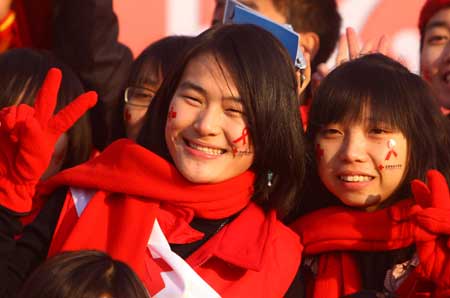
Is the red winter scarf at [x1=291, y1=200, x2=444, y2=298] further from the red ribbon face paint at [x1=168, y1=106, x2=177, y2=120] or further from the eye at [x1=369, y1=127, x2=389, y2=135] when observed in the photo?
the red ribbon face paint at [x1=168, y1=106, x2=177, y2=120]

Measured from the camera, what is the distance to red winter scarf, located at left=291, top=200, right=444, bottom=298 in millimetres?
2592

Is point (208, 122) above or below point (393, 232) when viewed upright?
above

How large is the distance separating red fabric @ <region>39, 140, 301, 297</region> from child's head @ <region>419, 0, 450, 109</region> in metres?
0.98

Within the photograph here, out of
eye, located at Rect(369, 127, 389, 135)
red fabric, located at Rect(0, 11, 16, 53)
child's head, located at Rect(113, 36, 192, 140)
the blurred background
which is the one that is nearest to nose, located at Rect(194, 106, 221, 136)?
eye, located at Rect(369, 127, 389, 135)

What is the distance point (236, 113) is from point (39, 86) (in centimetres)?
80

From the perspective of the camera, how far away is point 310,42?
3.80 meters

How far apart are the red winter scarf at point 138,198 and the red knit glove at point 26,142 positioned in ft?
0.51

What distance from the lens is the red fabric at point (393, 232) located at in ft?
7.71

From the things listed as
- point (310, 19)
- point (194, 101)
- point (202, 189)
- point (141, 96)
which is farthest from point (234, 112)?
point (310, 19)

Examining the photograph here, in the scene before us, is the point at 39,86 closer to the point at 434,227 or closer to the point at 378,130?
the point at 378,130

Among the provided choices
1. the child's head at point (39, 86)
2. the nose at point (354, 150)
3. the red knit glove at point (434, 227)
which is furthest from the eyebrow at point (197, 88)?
the child's head at point (39, 86)

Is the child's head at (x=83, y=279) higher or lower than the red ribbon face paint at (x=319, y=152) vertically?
lower

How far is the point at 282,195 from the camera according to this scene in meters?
2.74

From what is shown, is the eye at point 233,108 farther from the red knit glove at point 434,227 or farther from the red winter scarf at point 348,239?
the red knit glove at point 434,227
